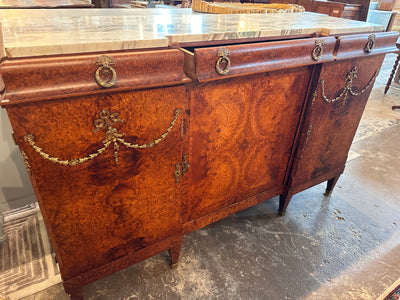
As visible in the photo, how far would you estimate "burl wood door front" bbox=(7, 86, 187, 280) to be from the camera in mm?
829

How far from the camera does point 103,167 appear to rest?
961 millimetres

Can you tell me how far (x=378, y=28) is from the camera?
4.99 ft

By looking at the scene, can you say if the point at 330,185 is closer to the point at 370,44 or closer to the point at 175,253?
the point at 370,44

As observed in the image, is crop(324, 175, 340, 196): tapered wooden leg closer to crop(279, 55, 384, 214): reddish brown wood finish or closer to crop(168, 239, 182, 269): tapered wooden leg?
crop(279, 55, 384, 214): reddish brown wood finish

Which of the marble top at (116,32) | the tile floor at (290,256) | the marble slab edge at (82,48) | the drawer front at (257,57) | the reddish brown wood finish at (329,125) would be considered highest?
the marble top at (116,32)

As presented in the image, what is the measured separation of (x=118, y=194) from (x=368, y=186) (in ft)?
6.21

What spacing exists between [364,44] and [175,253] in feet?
4.48

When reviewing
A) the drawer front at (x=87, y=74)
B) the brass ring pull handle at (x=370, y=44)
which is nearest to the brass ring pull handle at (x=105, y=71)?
the drawer front at (x=87, y=74)

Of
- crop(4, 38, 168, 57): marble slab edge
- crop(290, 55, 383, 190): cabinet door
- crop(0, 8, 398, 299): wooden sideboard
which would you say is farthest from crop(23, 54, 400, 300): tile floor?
crop(4, 38, 168, 57): marble slab edge

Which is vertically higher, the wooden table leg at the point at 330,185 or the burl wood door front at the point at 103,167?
the burl wood door front at the point at 103,167

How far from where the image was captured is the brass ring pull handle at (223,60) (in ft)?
3.21

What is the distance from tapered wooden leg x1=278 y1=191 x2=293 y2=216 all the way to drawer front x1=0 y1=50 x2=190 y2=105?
3.52ft

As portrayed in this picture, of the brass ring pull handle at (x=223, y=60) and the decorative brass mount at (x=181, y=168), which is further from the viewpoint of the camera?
the decorative brass mount at (x=181, y=168)

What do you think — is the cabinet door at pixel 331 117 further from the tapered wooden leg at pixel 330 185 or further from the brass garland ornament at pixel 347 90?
the tapered wooden leg at pixel 330 185
